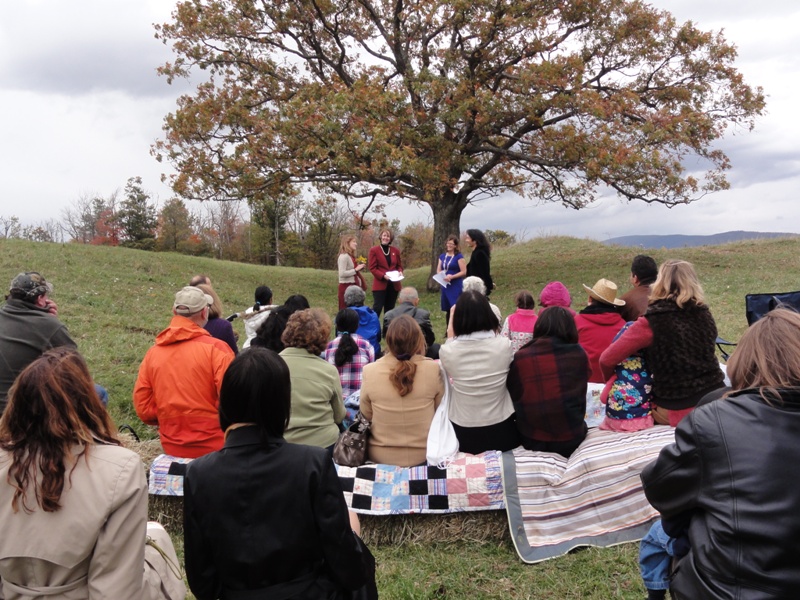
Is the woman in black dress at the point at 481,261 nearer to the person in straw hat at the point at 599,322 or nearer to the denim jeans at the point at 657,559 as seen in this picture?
the person in straw hat at the point at 599,322

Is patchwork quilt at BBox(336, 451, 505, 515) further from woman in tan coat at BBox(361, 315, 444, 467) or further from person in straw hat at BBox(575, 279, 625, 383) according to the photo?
person in straw hat at BBox(575, 279, 625, 383)

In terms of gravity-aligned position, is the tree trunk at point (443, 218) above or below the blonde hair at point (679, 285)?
above

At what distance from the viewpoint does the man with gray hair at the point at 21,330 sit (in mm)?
4090

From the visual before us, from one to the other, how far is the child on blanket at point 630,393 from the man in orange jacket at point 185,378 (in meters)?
2.83

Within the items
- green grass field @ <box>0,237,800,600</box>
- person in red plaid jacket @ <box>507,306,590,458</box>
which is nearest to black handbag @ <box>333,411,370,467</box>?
green grass field @ <box>0,237,800,600</box>

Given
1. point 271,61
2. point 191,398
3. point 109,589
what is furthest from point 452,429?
point 271,61

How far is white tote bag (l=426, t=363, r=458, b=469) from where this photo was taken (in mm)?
4008

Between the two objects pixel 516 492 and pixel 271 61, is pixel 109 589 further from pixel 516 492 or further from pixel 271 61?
pixel 271 61

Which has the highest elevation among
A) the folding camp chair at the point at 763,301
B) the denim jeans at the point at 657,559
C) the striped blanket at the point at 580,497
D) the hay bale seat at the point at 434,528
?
the folding camp chair at the point at 763,301

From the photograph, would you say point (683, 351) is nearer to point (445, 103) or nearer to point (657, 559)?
point (657, 559)

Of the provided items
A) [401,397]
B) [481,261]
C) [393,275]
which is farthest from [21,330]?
[481,261]

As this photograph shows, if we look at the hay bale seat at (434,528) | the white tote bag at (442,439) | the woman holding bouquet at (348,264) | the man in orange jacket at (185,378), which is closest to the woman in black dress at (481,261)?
the woman holding bouquet at (348,264)

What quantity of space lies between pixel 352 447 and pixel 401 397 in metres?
0.51

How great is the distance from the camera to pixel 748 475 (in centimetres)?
179
